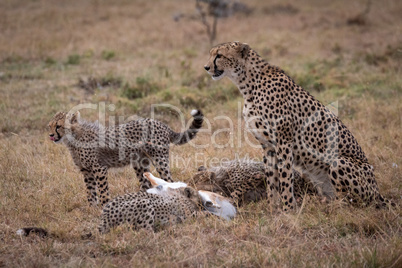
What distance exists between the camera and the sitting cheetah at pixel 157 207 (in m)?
3.78

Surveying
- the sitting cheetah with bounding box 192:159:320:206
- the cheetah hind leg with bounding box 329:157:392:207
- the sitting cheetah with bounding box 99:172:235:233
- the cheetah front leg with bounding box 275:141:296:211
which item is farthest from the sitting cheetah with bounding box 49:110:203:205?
the cheetah hind leg with bounding box 329:157:392:207

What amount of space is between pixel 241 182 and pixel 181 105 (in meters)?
2.97

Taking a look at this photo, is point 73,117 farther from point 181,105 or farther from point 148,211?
point 181,105

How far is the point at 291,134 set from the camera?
13.8ft

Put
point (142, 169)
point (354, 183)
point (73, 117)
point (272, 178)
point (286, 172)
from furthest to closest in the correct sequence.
Result: point (142, 169)
point (73, 117)
point (272, 178)
point (286, 172)
point (354, 183)

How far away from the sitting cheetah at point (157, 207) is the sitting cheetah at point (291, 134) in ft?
2.29

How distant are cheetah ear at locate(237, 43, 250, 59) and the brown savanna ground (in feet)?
4.63

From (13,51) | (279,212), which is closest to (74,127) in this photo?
(279,212)

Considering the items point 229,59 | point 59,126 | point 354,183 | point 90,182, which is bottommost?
point 90,182

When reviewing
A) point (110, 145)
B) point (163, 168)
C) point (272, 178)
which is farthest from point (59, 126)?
point (272, 178)

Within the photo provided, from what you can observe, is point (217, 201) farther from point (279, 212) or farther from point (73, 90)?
point (73, 90)

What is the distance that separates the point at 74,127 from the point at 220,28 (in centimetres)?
889

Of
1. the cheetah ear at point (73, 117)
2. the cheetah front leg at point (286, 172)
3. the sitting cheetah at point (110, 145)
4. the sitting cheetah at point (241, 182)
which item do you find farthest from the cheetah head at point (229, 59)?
the cheetah ear at point (73, 117)

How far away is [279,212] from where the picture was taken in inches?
166
